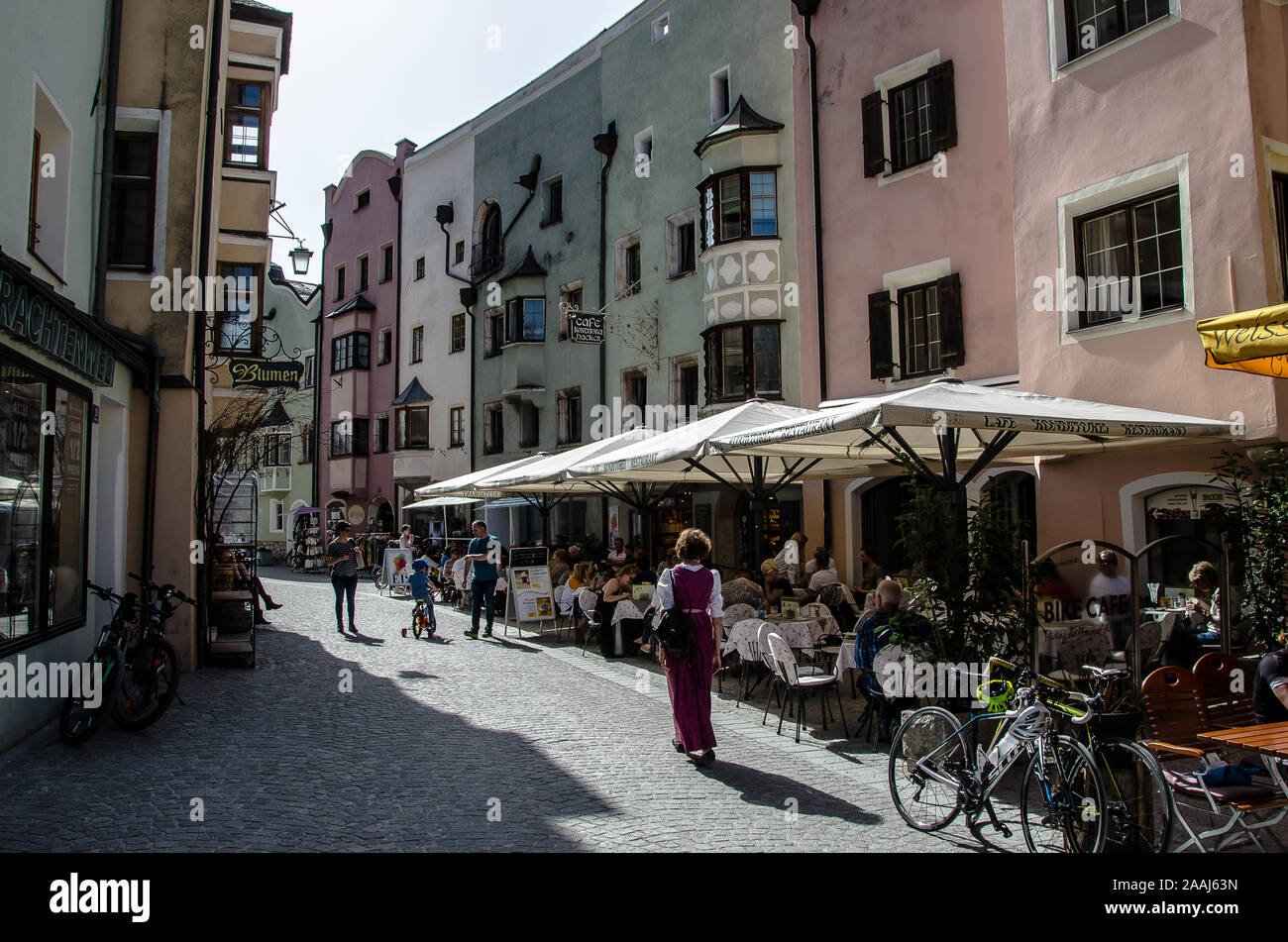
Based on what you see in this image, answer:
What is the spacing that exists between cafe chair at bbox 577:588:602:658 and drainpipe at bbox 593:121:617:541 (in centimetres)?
1100

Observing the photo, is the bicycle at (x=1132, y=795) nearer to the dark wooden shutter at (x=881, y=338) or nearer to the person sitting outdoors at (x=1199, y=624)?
the person sitting outdoors at (x=1199, y=624)

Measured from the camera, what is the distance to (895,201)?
1688 centimetres

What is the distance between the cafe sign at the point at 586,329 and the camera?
22281mm

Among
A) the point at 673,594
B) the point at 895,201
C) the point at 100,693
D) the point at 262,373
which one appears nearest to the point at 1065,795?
the point at 673,594

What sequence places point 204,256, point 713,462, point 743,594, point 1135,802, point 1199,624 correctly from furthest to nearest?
point 713,462
point 204,256
point 743,594
point 1199,624
point 1135,802

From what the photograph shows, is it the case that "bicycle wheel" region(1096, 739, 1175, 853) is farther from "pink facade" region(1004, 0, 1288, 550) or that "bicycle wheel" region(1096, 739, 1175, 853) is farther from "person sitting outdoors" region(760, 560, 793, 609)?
"person sitting outdoors" region(760, 560, 793, 609)

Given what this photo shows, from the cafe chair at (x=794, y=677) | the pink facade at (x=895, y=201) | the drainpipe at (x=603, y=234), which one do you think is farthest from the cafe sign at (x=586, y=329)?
the cafe chair at (x=794, y=677)

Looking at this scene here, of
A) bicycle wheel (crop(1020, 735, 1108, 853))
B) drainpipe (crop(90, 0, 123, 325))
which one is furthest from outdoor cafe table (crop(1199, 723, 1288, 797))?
drainpipe (crop(90, 0, 123, 325))

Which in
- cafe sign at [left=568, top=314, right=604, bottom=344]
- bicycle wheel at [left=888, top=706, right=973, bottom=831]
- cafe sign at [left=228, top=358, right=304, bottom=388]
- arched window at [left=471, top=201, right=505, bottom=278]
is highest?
arched window at [left=471, top=201, right=505, bottom=278]

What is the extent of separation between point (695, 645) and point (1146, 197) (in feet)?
26.6

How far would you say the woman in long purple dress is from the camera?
7.70m

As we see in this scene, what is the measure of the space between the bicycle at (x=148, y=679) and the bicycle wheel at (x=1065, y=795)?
7074 millimetres

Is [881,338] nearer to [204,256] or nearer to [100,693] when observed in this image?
[204,256]
